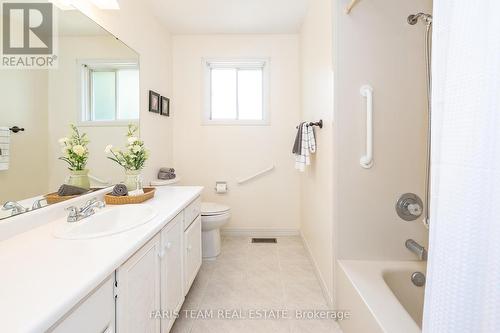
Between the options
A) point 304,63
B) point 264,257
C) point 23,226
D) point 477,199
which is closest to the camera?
point 477,199

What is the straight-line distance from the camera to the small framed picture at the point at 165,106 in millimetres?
2703

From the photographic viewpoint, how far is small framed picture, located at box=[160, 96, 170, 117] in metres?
2.70

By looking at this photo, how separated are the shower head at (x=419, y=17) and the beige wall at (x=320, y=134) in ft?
1.54

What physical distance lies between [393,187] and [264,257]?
1.46m

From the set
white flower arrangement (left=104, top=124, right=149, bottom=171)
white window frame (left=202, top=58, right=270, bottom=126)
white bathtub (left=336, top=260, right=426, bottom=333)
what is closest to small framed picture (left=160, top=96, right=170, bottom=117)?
white window frame (left=202, top=58, right=270, bottom=126)

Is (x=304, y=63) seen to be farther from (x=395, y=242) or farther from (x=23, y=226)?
(x=23, y=226)

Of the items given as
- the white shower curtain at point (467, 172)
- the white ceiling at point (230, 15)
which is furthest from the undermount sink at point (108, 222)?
the white ceiling at point (230, 15)

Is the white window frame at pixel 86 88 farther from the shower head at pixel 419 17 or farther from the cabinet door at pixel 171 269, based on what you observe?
the shower head at pixel 419 17

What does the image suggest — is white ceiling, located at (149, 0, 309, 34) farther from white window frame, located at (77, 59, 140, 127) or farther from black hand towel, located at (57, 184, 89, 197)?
black hand towel, located at (57, 184, 89, 197)

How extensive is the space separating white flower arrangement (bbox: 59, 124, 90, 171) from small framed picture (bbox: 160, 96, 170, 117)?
126cm

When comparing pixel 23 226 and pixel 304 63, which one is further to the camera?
pixel 304 63

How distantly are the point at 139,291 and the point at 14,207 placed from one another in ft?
2.17

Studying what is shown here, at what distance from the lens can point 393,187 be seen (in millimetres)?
1581

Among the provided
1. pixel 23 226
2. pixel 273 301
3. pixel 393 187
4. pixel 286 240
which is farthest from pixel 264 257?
pixel 23 226
